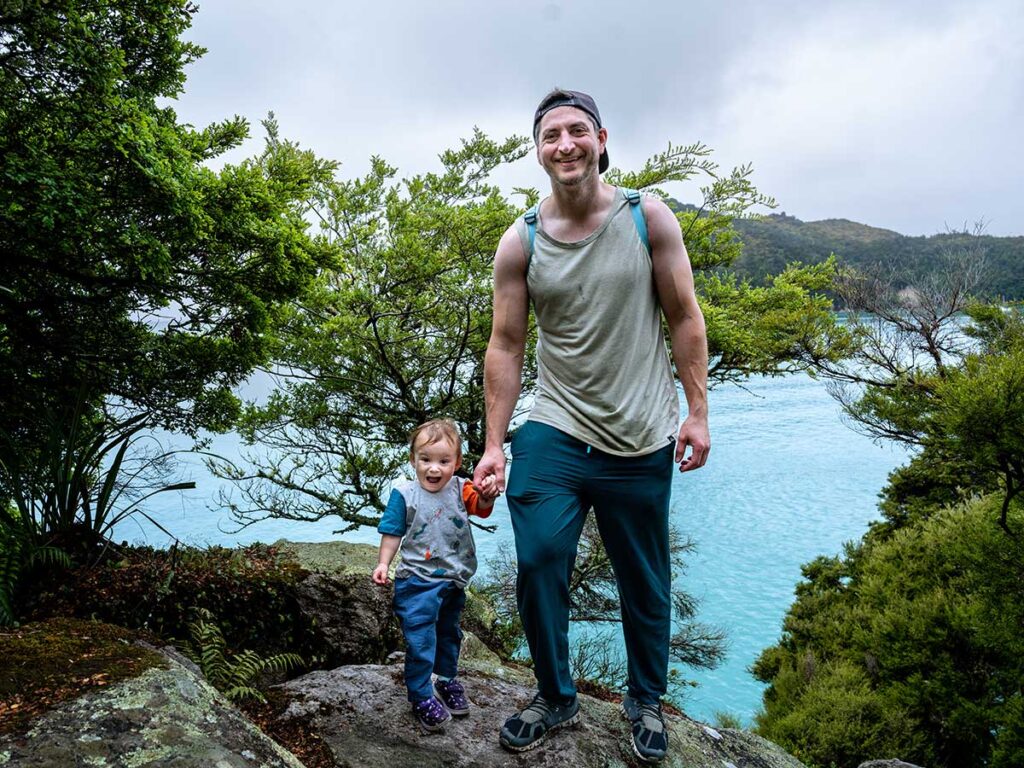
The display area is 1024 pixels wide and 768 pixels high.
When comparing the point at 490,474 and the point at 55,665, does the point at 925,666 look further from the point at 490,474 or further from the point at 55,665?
the point at 55,665

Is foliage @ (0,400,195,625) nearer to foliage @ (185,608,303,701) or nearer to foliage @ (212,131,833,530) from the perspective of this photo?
foliage @ (185,608,303,701)

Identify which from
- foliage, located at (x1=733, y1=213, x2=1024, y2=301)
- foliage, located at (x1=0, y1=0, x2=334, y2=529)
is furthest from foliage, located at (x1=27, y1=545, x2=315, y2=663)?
foliage, located at (x1=733, y1=213, x2=1024, y2=301)

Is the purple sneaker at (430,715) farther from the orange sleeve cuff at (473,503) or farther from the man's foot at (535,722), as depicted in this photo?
the orange sleeve cuff at (473,503)

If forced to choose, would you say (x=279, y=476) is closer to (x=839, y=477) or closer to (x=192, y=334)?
(x=192, y=334)

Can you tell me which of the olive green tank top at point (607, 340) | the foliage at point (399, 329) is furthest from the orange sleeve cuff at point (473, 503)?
the foliage at point (399, 329)

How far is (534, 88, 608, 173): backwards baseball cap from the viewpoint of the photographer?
242 cm

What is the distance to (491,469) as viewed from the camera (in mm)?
2439

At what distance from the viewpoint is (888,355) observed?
46.5ft

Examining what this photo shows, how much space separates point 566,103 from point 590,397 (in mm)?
1027

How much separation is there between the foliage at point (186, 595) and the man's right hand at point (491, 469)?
1.69 m

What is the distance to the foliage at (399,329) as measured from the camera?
7.11m

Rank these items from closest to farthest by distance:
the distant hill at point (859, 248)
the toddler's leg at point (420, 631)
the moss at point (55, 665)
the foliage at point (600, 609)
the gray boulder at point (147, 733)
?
the gray boulder at point (147, 733) → the moss at point (55, 665) → the toddler's leg at point (420, 631) → the foliage at point (600, 609) → the distant hill at point (859, 248)

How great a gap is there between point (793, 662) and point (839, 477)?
22.9m

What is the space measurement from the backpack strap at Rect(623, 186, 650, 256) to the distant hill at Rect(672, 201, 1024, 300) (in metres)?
17.1
